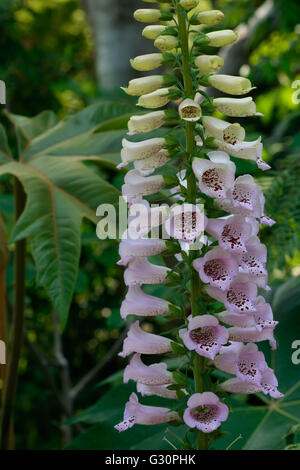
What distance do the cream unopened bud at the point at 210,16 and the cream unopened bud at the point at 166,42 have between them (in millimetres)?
54

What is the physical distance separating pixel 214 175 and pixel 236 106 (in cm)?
9

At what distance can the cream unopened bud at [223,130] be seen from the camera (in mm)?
635

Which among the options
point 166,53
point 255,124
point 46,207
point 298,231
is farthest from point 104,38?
point 166,53

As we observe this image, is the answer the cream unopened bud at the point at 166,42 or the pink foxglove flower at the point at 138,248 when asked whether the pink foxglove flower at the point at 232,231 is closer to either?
the pink foxglove flower at the point at 138,248

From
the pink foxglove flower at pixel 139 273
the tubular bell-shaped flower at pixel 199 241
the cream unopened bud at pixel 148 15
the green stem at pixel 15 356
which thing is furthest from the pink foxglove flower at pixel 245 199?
the green stem at pixel 15 356

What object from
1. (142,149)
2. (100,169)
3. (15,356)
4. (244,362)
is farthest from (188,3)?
(100,169)

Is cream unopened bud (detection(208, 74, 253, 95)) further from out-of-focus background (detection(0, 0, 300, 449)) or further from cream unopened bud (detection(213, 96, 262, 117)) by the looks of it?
out-of-focus background (detection(0, 0, 300, 449))

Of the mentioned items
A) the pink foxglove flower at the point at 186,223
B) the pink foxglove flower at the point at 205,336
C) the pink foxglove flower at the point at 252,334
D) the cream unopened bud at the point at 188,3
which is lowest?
the pink foxglove flower at the point at 252,334

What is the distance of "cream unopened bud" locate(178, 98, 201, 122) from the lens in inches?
23.8

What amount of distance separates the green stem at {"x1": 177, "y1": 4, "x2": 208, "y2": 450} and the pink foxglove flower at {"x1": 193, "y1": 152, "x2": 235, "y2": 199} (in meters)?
0.02

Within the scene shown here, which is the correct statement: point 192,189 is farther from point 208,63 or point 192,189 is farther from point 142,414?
point 142,414

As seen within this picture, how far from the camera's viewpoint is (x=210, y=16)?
67 centimetres

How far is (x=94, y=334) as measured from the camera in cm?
234

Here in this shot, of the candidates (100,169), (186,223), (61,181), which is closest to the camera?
(186,223)
